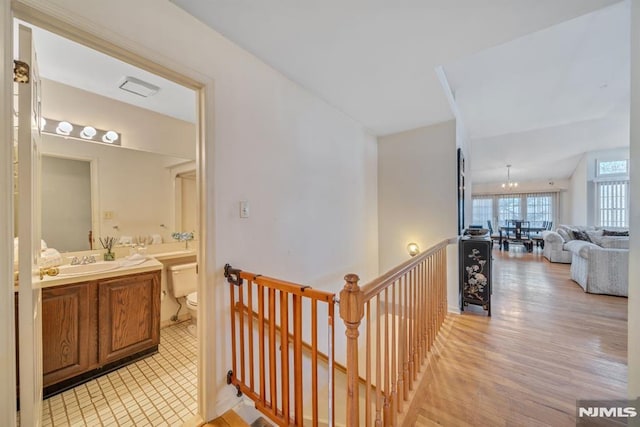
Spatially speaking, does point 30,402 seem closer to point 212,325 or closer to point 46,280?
point 212,325

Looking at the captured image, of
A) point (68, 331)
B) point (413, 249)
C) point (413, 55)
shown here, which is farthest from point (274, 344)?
point (413, 249)

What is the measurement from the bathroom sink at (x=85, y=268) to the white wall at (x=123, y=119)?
1266mm

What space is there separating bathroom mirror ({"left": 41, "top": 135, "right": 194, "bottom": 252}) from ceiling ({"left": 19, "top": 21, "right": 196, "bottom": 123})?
52cm

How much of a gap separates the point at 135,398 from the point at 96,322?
675 mm

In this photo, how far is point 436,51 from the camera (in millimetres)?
1820

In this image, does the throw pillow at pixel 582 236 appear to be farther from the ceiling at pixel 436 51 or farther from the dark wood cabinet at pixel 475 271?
the dark wood cabinet at pixel 475 271

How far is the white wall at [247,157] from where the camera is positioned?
132 cm

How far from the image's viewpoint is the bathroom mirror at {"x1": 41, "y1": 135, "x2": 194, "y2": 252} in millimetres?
2156

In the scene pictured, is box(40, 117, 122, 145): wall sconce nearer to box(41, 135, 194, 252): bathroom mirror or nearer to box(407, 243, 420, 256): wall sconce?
box(41, 135, 194, 252): bathroom mirror

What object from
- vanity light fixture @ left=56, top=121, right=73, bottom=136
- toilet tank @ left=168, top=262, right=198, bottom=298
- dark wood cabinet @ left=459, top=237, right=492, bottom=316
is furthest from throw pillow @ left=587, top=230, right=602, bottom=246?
vanity light fixture @ left=56, top=121, right=73, bottom=136

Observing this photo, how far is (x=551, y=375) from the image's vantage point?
5.97 feet

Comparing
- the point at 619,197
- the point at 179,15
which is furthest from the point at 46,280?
the point at 619,197
